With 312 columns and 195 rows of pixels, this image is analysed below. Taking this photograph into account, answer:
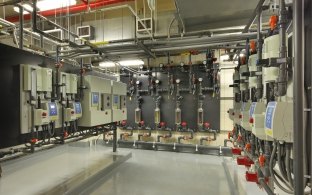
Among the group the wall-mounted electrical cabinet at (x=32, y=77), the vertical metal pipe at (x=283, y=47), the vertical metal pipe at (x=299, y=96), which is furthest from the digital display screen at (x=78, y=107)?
the vertical metal pipe at (x=299, y=96)

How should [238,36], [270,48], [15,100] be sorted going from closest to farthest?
[270,48] → [15,100] → [238,36]

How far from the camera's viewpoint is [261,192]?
2.91m

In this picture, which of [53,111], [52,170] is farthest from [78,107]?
[52,170]

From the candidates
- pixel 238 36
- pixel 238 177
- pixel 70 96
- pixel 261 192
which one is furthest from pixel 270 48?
pixel 70 96

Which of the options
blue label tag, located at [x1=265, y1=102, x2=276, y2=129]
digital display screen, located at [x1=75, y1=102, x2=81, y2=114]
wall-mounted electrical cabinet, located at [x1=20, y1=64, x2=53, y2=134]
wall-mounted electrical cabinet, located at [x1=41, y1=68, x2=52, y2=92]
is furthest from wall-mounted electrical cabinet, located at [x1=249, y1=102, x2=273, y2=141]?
digital display screen, located at [x1=75, y1=102, x2=81, y2=114]

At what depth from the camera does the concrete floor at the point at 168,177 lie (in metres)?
3.07

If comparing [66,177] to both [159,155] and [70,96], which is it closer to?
[70,96]

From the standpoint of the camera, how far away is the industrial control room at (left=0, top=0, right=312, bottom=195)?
1351 millimetres

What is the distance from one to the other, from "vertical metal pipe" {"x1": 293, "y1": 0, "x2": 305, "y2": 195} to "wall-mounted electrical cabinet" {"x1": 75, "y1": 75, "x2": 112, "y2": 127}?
320 centimetres

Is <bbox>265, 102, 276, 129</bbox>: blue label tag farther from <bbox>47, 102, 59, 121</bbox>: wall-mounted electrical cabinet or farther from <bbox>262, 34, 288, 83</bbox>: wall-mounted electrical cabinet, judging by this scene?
<bbox>47, 102, 59, 121</bbox>: wall-mounted electrical cabinet

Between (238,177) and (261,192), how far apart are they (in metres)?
0.56

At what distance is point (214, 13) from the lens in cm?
249

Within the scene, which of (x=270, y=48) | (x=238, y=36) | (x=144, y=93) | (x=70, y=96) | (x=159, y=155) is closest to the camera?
(x=270, y=48)

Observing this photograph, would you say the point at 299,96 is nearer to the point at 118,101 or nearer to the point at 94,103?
the point at 94,103
